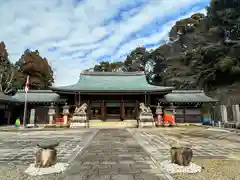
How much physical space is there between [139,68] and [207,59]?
25592 mm

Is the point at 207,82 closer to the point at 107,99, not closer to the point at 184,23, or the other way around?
the point at 107,99

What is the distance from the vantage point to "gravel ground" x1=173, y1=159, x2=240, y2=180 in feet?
13.8

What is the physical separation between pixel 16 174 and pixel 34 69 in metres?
42.0

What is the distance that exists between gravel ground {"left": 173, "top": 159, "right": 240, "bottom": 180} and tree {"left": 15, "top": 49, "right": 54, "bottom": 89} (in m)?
→ 41.9

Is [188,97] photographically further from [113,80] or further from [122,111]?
[113,80]

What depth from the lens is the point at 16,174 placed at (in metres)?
4.50

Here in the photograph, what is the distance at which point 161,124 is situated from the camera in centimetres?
2050

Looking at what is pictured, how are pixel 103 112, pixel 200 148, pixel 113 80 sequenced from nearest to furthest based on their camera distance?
pixel 200 148
pixel 103 112
pixel 113 80

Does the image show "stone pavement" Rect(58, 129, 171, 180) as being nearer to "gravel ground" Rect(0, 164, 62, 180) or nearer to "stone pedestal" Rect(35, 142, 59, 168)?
"gravel ground" Rect(0, 164, 62, 180)

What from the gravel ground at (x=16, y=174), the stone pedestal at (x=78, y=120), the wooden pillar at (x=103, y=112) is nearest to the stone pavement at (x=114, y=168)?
the gravel ground at (x=16, y=174)

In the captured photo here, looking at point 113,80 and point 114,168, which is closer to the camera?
point 114,168

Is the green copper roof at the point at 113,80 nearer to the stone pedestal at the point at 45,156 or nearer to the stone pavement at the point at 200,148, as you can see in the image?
the stone pavement at the point at 200,148

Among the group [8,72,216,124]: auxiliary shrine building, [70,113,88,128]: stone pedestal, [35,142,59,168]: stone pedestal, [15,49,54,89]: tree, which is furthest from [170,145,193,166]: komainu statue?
[15,49,54,89]: tree

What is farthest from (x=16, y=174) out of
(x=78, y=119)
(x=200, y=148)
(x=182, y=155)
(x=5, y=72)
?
(x=5, y=72)
